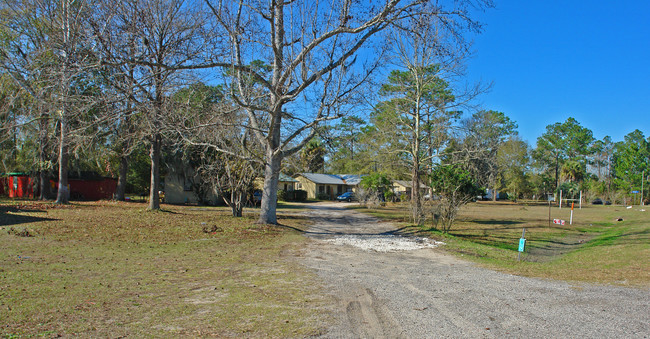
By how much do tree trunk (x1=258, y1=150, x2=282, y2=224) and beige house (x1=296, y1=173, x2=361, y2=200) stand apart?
114ft

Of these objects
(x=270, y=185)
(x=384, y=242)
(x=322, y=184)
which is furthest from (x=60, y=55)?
(x=322, y=184)

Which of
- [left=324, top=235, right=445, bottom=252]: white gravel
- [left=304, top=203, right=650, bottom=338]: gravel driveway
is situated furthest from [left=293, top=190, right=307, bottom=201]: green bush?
[left=304, top=203, right=650, bottom=338]: gravel driveway

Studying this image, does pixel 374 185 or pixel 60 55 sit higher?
pixel 60 55

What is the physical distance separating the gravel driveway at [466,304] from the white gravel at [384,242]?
112 inches

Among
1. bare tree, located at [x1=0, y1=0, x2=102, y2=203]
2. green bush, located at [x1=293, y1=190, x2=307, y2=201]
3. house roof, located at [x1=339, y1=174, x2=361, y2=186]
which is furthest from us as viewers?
house roof, located at [x1=339, y1=174, x2=361, y2=186]

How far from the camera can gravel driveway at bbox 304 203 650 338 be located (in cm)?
449

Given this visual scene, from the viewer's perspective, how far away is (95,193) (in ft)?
106

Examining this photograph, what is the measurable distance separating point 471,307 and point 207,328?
3580 mm

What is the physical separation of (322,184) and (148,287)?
48.0 m

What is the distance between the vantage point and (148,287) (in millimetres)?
6125

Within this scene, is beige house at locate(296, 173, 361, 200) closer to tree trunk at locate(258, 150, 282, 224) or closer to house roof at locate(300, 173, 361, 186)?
house roof at locate(300, 173, 361, 186)

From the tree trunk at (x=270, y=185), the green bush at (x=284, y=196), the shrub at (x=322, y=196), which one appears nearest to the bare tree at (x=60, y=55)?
the tree trunk at (x=270, y=185)

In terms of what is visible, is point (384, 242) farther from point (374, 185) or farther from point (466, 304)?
point (374, 185)

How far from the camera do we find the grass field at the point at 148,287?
4391mm
